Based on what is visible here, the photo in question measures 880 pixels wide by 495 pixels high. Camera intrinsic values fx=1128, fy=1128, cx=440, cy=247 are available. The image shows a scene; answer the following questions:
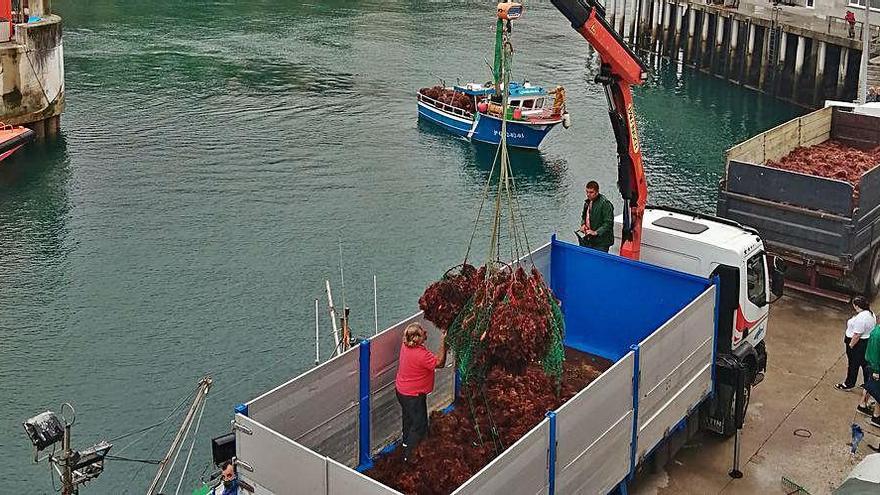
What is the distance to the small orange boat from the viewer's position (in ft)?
119

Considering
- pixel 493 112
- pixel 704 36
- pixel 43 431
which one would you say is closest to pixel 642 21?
pixel 704 36

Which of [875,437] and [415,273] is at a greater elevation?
[875,437]

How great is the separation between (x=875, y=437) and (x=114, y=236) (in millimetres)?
21512

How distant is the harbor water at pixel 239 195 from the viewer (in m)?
21.5

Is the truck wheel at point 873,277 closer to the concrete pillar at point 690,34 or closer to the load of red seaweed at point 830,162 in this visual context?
the load of red seaweed at point 830,162

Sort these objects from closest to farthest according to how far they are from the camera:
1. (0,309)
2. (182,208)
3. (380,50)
Answer: (0,309) < (182,208) < (380,50)

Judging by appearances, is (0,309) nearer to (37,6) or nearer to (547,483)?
(547,483)

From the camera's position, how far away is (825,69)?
4625 cm

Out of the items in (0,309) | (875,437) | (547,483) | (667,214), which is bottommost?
(0,309)

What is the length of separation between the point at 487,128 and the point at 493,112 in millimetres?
618

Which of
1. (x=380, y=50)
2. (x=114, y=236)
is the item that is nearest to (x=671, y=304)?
(x=114, y=236)

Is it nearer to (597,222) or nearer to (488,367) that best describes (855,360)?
(597,222)

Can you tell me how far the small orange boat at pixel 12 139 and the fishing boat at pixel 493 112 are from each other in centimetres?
1458

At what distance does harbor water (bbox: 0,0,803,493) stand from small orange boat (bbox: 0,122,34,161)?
28.7 inches
